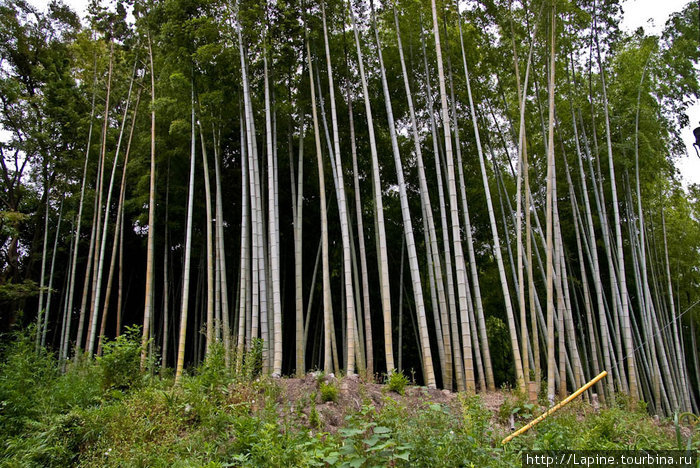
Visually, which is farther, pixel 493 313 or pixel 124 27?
pixel 493 313

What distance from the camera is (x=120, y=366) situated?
13.1 ft

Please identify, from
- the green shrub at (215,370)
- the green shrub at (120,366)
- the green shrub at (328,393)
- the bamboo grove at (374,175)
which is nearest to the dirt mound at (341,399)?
the green shrub at (328,393)

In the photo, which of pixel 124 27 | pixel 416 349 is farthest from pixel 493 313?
pixel 124 27

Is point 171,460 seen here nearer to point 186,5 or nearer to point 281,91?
point 281,91

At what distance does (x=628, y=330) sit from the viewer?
5203mm

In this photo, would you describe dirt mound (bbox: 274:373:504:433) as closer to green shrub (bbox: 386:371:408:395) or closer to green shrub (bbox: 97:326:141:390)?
green shrub (bbox: 386:371:408:395)

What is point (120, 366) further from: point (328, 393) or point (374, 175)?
point (374, 175)

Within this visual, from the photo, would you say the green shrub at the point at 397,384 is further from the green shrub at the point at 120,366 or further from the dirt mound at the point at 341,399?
the green shrub at the point at 120,366

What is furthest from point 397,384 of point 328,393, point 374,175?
point 374,175

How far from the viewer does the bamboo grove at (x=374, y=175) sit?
197 inches

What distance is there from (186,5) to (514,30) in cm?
423

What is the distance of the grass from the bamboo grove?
2.35 feet

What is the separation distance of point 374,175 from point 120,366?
10.7ft

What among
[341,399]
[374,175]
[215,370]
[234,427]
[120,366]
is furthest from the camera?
[374,175]
